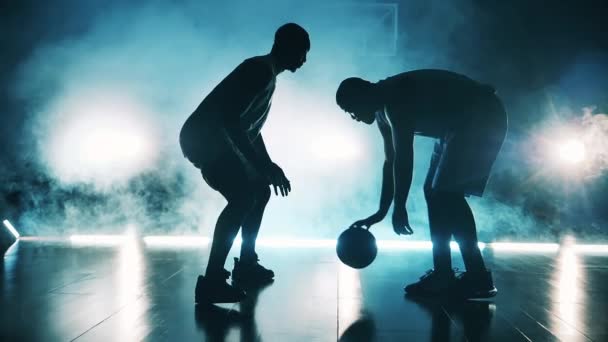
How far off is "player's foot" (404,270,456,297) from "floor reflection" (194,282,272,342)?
2.52ft

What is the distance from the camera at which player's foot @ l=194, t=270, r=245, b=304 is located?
72.4 inches

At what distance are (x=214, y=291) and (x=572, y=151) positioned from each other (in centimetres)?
461

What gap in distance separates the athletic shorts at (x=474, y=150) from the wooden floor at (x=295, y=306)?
554 mm

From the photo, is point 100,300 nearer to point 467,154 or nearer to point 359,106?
point 359,106

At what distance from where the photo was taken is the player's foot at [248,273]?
7.65 feet

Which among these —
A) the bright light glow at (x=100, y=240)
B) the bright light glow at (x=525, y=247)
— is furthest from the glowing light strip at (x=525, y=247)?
the bright light glow at (x=100, y=240)

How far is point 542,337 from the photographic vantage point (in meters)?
1.44

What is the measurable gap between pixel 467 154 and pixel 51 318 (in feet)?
6.22

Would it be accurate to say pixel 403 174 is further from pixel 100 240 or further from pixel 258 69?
pixel 100 240

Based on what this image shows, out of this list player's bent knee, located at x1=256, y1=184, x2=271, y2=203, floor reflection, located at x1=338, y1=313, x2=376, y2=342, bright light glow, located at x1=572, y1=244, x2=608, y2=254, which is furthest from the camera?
bright light glow, located at x1=572, y1=244, x2=608, y2=254

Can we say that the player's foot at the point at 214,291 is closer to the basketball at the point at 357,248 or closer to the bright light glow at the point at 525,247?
the basketball at the point at 357,248

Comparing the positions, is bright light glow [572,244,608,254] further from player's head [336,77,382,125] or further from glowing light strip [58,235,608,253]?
player's head [336,77,382,125]

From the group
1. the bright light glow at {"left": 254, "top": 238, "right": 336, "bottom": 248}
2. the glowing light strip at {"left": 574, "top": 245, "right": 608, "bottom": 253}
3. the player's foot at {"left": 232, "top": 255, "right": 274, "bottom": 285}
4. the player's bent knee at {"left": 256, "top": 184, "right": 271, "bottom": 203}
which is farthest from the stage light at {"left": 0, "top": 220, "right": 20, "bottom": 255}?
the glowing light strip at {"left": 574, "top": 245, "right": 608, "bottom": 253}

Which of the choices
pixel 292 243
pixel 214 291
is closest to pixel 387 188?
pixel 214 291
